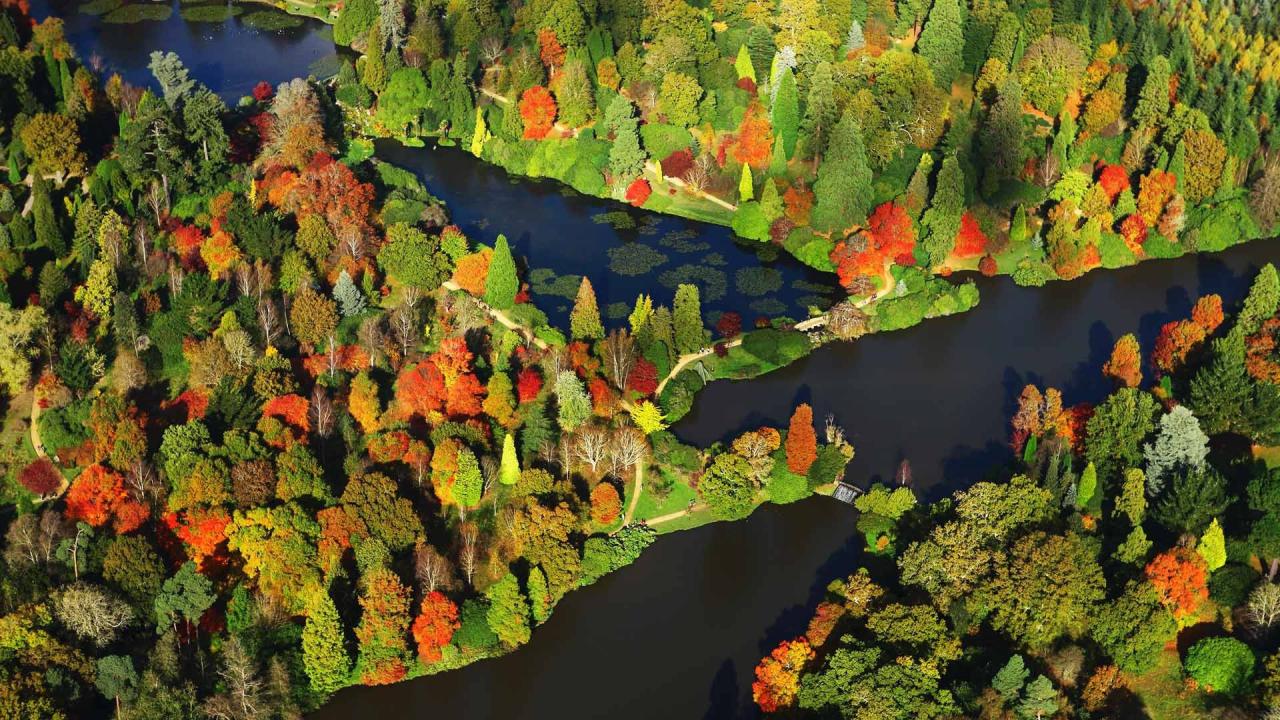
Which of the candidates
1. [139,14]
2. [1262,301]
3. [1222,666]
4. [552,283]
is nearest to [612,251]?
[552,283]

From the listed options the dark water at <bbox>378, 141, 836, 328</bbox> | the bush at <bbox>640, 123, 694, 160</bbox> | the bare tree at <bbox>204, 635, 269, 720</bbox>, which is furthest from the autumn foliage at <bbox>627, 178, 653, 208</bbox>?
the bare tree at <bbox>204, 635, 269, 720</bbox>

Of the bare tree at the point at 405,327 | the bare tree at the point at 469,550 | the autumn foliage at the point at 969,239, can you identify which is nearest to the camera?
the bare tree at the point at 469,550

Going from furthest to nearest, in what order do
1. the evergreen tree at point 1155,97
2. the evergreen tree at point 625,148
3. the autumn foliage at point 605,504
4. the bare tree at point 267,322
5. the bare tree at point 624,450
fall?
the evergreen tree at point 625,148 < the evergreen tree at point 1155,97 < the bare tree at point 267,322 < the bare tree at point 624,450 < the autumn foliage at point 605,504

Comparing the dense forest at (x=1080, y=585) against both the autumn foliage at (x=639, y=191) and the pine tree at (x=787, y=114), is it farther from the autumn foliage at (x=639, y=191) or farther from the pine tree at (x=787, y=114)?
the autumn foliage at (x=639, y=191)

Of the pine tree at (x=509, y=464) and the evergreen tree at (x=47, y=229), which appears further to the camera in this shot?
the evergreen tree at (x=47, y=229)

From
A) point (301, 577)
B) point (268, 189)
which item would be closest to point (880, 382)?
point (301, 577)

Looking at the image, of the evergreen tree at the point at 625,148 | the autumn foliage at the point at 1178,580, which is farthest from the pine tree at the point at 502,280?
the autumn foliage at the point at 1178,580

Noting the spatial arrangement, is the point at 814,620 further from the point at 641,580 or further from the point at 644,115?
the point at 644,115
